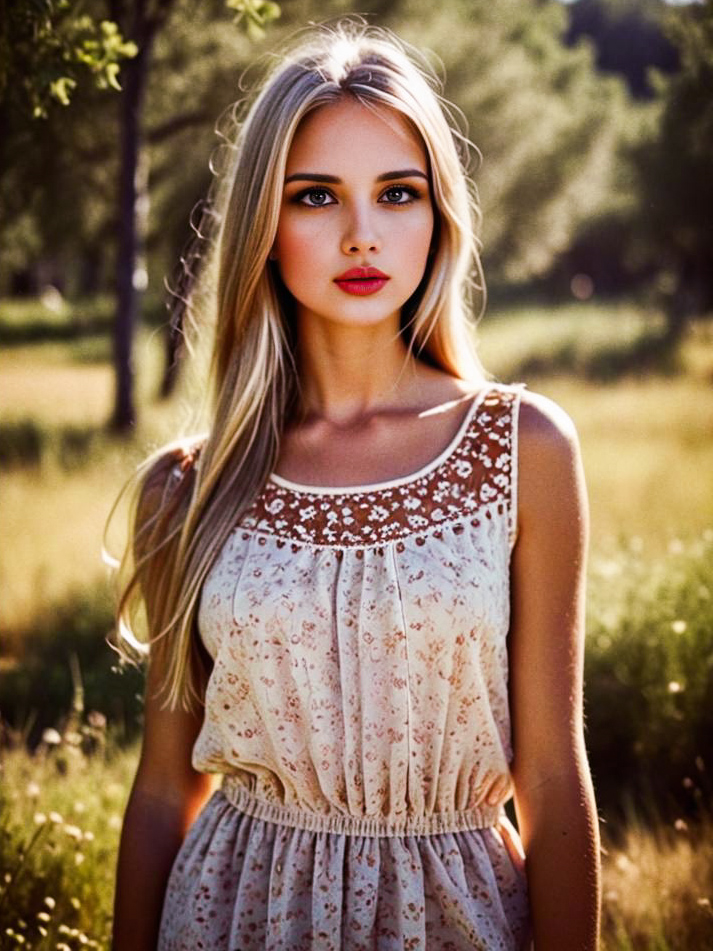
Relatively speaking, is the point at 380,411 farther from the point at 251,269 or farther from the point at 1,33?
the point at 1,33

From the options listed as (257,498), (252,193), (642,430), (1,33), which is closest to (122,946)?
(257,498)

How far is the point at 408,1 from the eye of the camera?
39.7ft

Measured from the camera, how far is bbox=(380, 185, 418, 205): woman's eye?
2.15 m

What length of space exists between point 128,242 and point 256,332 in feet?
26.6

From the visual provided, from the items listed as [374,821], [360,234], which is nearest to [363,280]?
[360,234]

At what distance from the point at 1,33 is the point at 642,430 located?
368 inches

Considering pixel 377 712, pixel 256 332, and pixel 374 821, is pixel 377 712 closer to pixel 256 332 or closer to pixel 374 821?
pixel 374 821

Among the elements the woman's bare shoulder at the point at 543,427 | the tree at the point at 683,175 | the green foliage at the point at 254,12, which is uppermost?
the tree at the point at 683,175

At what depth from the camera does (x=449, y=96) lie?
14227 mm

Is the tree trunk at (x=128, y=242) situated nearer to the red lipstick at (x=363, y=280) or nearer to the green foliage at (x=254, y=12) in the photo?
the green foliage at (x=254, y=12)

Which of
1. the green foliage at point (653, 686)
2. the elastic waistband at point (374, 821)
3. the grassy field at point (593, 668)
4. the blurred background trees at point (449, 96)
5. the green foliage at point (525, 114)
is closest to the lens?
the elastic waistband at point (374, 821)

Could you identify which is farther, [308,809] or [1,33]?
[1,33]

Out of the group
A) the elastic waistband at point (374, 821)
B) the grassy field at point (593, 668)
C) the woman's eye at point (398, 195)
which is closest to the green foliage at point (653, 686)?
the grassy field at point (593, 668)

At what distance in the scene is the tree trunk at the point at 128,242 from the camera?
8.59m
